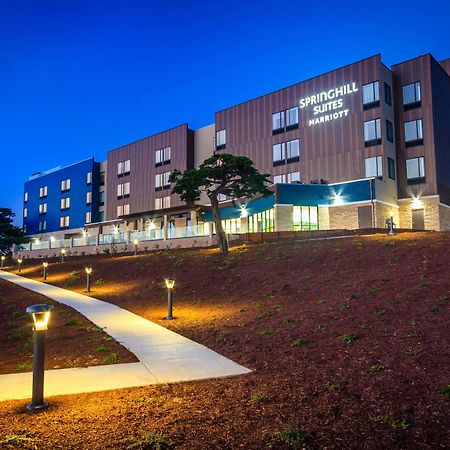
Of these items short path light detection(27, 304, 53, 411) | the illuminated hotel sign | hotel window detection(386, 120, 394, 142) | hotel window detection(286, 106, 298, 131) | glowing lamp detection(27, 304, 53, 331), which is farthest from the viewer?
hotel window detection(286, 106, 298, 131)

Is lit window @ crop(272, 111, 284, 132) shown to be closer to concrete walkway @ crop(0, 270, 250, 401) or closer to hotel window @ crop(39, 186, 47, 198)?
concrete walkway @ crop(0, 270, 250, 401)

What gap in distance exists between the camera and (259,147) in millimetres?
46125

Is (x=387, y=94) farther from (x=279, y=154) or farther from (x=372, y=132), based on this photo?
(x=279, y=154)

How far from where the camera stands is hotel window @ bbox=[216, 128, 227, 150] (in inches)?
1929

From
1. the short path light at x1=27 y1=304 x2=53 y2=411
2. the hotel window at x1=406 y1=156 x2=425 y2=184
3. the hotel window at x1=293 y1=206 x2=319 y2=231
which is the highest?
the hotel window at x1=406 y1=156 x2=425 y2=184

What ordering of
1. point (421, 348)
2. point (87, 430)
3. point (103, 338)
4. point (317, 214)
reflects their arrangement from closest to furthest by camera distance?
point (87, 430) < point (421, 348) < point (103, 338) < point (317, 214)

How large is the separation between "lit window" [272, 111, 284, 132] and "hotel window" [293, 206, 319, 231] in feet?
36.6

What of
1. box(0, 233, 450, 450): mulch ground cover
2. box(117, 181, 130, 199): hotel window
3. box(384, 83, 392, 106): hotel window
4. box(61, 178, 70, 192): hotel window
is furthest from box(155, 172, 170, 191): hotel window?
box(0, 233, 450, 450): mulch ground cover

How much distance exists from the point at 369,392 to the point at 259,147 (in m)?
A: 41.7

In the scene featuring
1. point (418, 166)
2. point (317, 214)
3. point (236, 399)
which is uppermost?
point (418, 166)

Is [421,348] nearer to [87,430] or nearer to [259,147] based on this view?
[87,430]

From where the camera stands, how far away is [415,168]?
37938 millimetres

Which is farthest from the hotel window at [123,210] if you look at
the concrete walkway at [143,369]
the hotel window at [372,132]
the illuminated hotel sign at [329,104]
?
the concrete walkway at [143,369]

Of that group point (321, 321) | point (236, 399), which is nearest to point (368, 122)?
point (321, 321)
